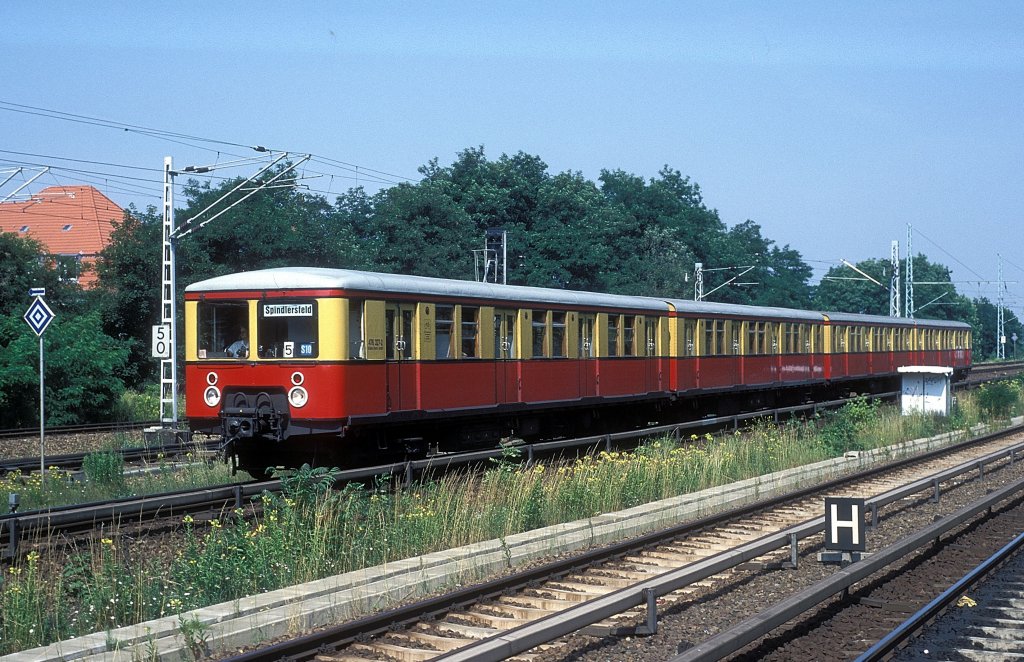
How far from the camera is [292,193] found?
147 feet

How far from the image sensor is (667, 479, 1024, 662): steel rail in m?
6.80

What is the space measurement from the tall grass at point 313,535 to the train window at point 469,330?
1873 millimetres

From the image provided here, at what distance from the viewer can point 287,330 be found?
15297 mm

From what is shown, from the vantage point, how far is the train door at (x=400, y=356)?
15.6m

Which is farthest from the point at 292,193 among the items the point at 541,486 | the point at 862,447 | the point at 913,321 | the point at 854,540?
the point at 854,540

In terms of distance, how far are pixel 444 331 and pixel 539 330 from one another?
295cm

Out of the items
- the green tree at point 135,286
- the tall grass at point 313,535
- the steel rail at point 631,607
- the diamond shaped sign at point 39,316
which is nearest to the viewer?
the steel rail at point 631,607

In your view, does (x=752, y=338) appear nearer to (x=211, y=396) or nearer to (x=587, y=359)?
(x=587, y=359)

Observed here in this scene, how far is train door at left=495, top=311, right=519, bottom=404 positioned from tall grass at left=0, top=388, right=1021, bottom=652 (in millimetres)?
1830

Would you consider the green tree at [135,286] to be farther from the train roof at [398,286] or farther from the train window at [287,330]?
the train window at [287,330]

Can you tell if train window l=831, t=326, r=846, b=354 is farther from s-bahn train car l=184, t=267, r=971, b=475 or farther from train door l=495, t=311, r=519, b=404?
train door l=495, t=311, r=519, b=404

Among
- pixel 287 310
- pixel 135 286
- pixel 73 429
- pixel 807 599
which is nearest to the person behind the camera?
pixel 807 599

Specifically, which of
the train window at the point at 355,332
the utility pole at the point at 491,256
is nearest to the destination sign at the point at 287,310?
the train window at the point at 355,332

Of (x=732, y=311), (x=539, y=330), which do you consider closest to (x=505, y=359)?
(x=539, y=330)
